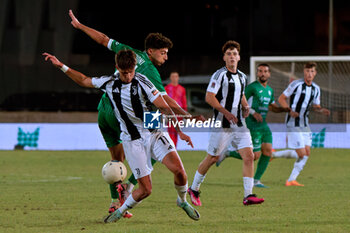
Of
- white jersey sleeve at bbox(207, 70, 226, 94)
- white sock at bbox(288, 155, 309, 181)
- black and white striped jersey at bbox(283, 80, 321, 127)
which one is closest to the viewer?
white jersey sleeve at bbox(207, 70, 226, 94)

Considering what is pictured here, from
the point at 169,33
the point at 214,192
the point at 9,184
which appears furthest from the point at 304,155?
the point at 169,33

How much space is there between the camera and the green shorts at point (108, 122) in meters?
8.11

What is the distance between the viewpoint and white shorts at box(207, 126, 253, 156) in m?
9.24

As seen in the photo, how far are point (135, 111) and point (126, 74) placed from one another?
0.39 meters

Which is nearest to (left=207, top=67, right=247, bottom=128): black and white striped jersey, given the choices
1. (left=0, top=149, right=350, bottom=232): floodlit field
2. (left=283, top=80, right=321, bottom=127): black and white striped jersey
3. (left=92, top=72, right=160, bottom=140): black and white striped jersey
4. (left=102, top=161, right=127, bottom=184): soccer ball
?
(left=0, top=149, right=350, bottom=232): floodlit field

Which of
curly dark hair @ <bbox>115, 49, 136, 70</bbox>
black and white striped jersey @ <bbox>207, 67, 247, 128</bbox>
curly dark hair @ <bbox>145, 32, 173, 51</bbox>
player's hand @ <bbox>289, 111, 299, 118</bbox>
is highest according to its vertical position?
curly dark hair @ <bbox>145, 32, 173, 51</bbox>

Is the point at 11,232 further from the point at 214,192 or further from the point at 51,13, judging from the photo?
the point at 51,13

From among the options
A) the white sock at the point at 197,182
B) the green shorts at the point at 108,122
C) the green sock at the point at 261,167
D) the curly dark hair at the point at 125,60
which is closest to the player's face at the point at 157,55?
the green shorts at the point at 108,122

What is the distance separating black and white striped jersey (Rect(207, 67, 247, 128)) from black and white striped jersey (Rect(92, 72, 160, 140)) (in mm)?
2245

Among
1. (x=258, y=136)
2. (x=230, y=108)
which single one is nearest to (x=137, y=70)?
(x=230, y=108)

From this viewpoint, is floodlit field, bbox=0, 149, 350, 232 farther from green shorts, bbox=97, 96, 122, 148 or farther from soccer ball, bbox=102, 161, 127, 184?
green shorts, bbox=97, 96, 122, 148

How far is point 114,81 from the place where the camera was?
23.4 feet

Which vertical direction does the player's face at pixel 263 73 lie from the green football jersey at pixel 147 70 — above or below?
below

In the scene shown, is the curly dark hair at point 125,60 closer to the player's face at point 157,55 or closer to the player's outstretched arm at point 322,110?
the player's face at point 157,55
